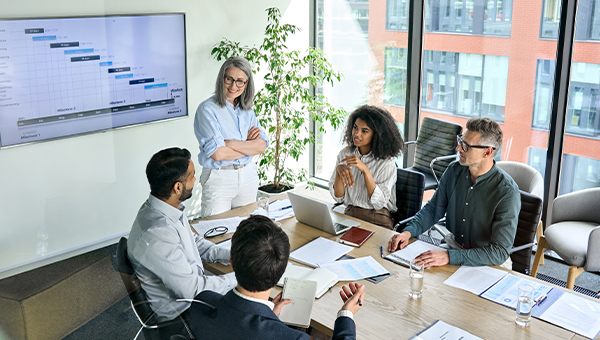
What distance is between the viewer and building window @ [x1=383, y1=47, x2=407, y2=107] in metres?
5.12

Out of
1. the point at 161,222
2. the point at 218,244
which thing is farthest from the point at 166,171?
the point at 218,244

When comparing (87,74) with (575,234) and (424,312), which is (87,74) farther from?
(575,234)

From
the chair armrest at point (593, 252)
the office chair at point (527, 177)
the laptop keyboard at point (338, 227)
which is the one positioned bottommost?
the chair armrest at point (593, 252)

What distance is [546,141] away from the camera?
4.28 meters

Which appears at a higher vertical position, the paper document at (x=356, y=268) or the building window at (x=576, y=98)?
the building window at (x=576, y=98)

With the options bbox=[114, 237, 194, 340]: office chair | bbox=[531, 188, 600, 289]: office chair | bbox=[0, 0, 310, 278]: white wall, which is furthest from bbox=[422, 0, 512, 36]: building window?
bbox=[114, 237, 194, 340]: office chair

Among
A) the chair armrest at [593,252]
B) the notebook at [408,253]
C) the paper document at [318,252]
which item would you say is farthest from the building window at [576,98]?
the paper document at [318,252]

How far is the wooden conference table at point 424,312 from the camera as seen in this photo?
6.25ft

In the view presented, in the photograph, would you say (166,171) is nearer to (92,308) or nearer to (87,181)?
(92,308)

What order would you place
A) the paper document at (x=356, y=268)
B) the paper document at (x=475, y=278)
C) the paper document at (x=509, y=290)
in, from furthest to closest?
the paper document at (x=356, y=268)
the paper document at (x=475, y=278)
the paper document at (x=509, y=290)

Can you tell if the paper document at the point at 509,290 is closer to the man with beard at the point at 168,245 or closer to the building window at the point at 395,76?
the man with beard at the point at 168,245

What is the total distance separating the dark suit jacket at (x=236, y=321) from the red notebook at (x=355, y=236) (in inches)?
44.3

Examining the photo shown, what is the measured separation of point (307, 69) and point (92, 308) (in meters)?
3.54

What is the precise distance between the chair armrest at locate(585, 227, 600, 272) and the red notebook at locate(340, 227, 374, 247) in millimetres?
1452
